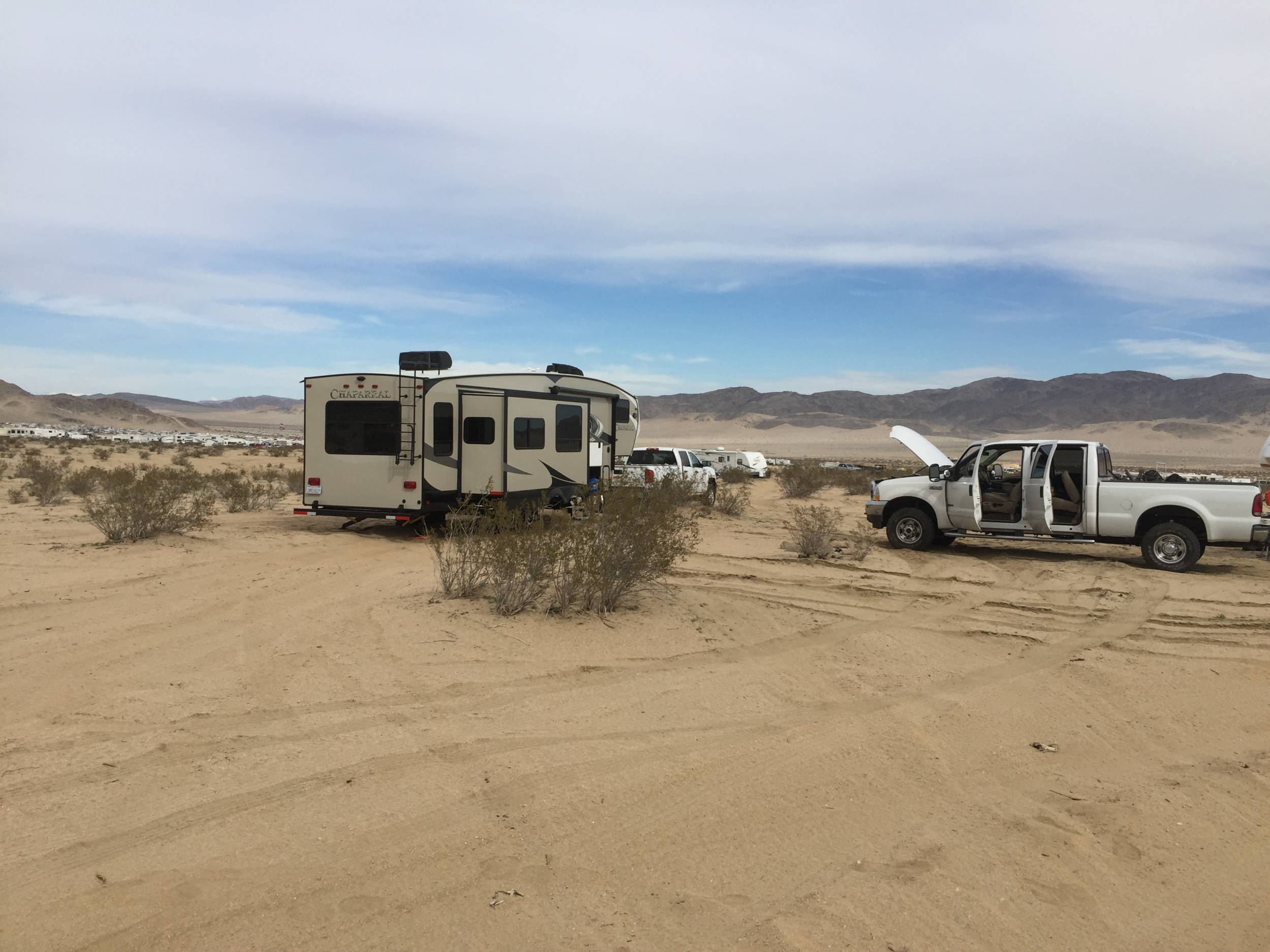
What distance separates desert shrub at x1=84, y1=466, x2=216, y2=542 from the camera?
12.6 metres

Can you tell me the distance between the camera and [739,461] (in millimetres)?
44062

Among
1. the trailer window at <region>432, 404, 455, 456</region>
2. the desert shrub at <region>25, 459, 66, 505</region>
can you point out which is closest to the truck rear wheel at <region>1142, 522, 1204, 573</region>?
the trailer window at <region>432, 404, 455, 456</region>

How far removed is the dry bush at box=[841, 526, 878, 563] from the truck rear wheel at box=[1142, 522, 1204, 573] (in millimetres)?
3828

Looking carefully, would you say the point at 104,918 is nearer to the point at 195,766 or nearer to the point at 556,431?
the point at 195,766

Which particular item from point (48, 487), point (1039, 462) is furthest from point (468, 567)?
point (48, 487)

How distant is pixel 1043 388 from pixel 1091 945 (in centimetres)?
15532

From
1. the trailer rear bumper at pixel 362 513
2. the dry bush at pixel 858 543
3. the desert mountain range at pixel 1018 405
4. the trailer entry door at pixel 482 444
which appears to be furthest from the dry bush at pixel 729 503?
the desert mountain range at pixel 1018 405

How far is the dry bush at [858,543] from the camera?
13.7 metres

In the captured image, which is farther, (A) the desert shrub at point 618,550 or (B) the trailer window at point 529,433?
(B) the trailer window at point 529,433

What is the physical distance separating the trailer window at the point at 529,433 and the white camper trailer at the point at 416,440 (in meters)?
0.02

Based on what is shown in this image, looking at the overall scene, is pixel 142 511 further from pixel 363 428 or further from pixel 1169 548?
pixel 1169 548

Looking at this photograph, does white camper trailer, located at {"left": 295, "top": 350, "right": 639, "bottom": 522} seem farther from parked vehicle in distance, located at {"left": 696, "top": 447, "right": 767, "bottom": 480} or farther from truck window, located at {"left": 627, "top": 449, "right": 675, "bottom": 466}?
parked vehicle in distance, located at {"left": 696, "top": 447, "right": 767, "bottom": 480}

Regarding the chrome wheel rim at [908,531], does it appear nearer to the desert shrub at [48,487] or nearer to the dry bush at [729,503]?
the dry bush at [729,503]

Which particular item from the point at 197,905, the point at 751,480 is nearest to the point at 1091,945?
the point at 197,905
